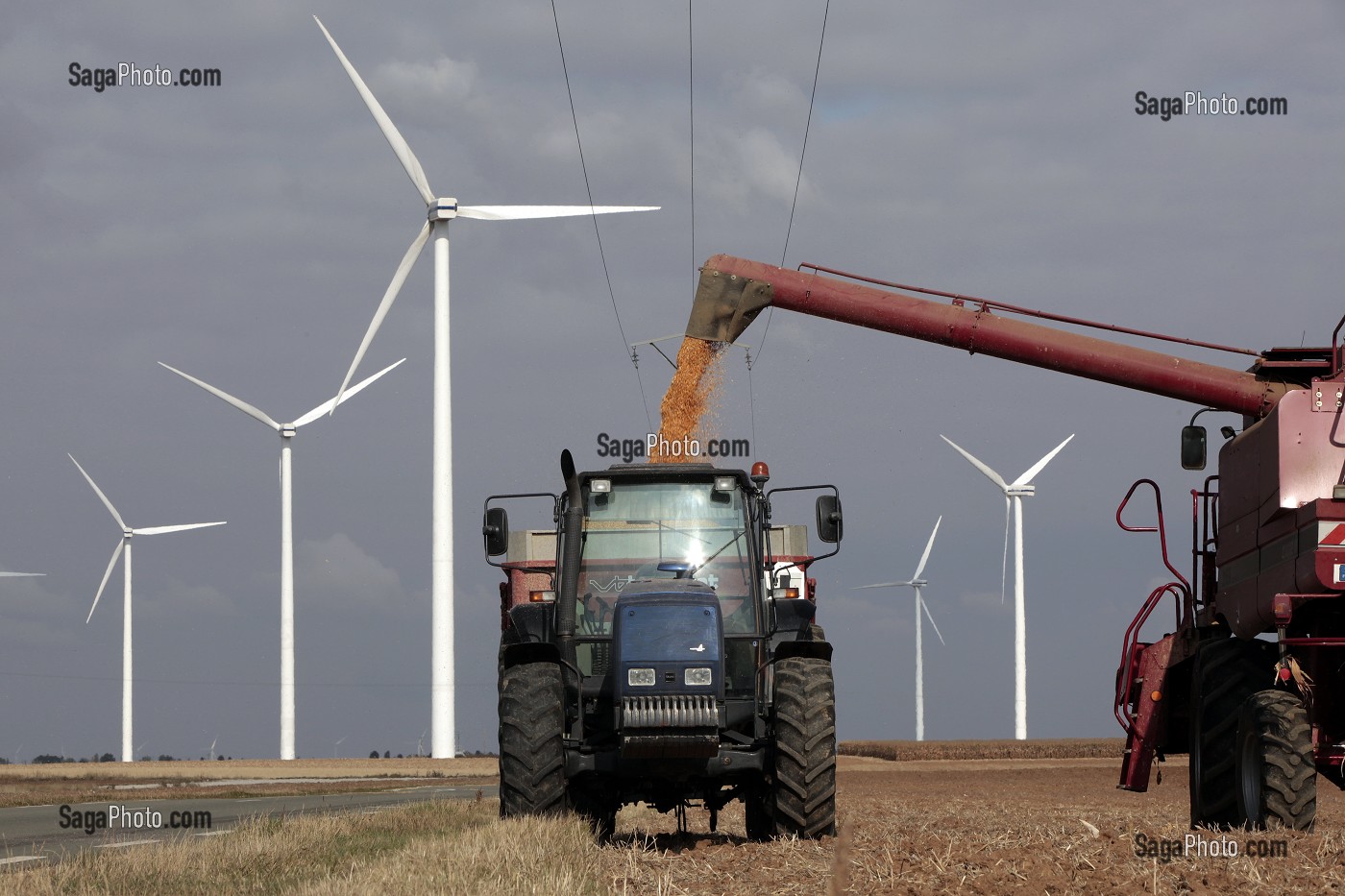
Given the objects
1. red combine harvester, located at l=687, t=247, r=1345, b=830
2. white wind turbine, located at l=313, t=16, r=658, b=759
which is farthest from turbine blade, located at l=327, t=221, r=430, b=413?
red combine harvester, located at l=687, t=247, r=1345, b=830

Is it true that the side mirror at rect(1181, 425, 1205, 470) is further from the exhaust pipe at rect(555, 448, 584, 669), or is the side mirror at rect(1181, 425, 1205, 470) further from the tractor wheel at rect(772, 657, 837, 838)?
the exhaust pipe at rect(555, 448, 584, 669)

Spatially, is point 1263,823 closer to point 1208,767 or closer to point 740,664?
point 1208,767

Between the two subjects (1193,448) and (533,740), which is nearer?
(533,740)

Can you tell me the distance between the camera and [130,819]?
21562 millimetres

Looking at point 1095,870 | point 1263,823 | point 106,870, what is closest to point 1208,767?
point 1263,823

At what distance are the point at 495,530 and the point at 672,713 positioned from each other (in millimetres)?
2230

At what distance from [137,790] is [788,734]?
23602 millimetres

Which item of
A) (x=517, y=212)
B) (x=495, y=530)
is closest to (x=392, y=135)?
(x=517, y=212)

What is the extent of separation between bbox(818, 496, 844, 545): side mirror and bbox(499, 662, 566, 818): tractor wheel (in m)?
2.40

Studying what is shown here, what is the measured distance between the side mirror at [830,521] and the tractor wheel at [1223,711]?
3248mm

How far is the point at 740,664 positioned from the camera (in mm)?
13977

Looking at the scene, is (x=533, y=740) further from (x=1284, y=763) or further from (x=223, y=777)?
(x=223, y=777)

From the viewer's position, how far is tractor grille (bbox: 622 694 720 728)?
13.1 m

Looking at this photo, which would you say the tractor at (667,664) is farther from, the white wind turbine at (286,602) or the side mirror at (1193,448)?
the white wind turbine at (286,602)
